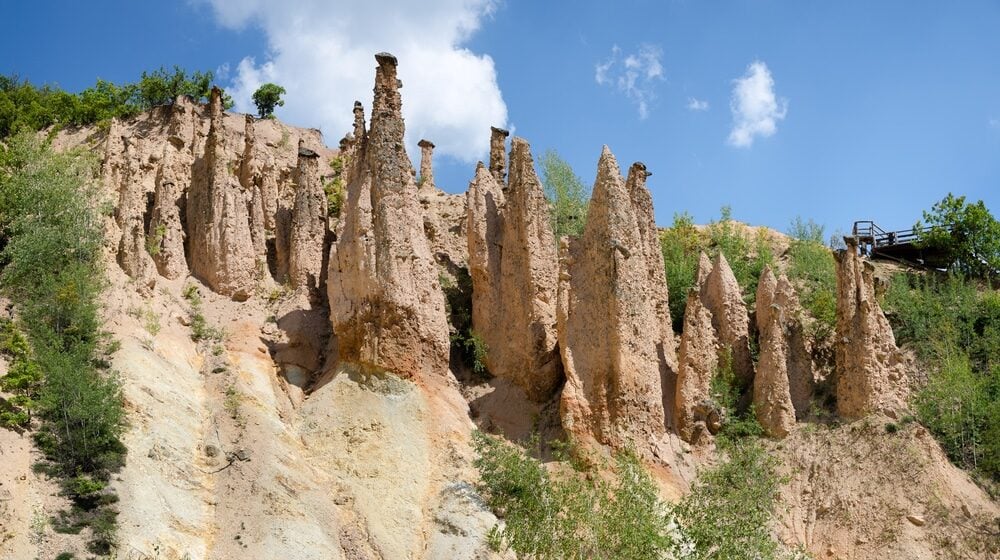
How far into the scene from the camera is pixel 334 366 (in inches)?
1176

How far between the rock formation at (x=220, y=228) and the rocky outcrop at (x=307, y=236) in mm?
1295

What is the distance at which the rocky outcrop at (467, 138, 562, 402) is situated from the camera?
31375 mm

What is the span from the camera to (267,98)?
190ft

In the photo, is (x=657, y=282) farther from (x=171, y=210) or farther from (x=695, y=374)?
(x=171, y=210)

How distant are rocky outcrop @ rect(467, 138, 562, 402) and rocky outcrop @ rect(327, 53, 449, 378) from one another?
2463 millimetres

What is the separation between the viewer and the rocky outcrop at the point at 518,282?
103 feet

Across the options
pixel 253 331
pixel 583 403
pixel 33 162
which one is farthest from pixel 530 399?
pixel 33 162

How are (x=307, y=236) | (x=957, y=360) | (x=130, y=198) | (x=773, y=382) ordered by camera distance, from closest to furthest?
1. (x=773, y=382)
2. (x=130, y=198)
3. (x=307, y=236)
4. (x=957, y=360)

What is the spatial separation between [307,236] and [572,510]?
13.8 meters

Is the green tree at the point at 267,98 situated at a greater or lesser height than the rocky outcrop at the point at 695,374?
greater

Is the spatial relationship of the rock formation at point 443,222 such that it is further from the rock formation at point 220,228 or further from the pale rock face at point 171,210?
the pale rock face at point 171,210

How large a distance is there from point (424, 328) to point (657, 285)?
26.6 feet

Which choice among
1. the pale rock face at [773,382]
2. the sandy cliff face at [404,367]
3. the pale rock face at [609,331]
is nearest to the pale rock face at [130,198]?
the sandy cliff face at [404,367]

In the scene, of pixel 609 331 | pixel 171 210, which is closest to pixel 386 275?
pixel 609 331
